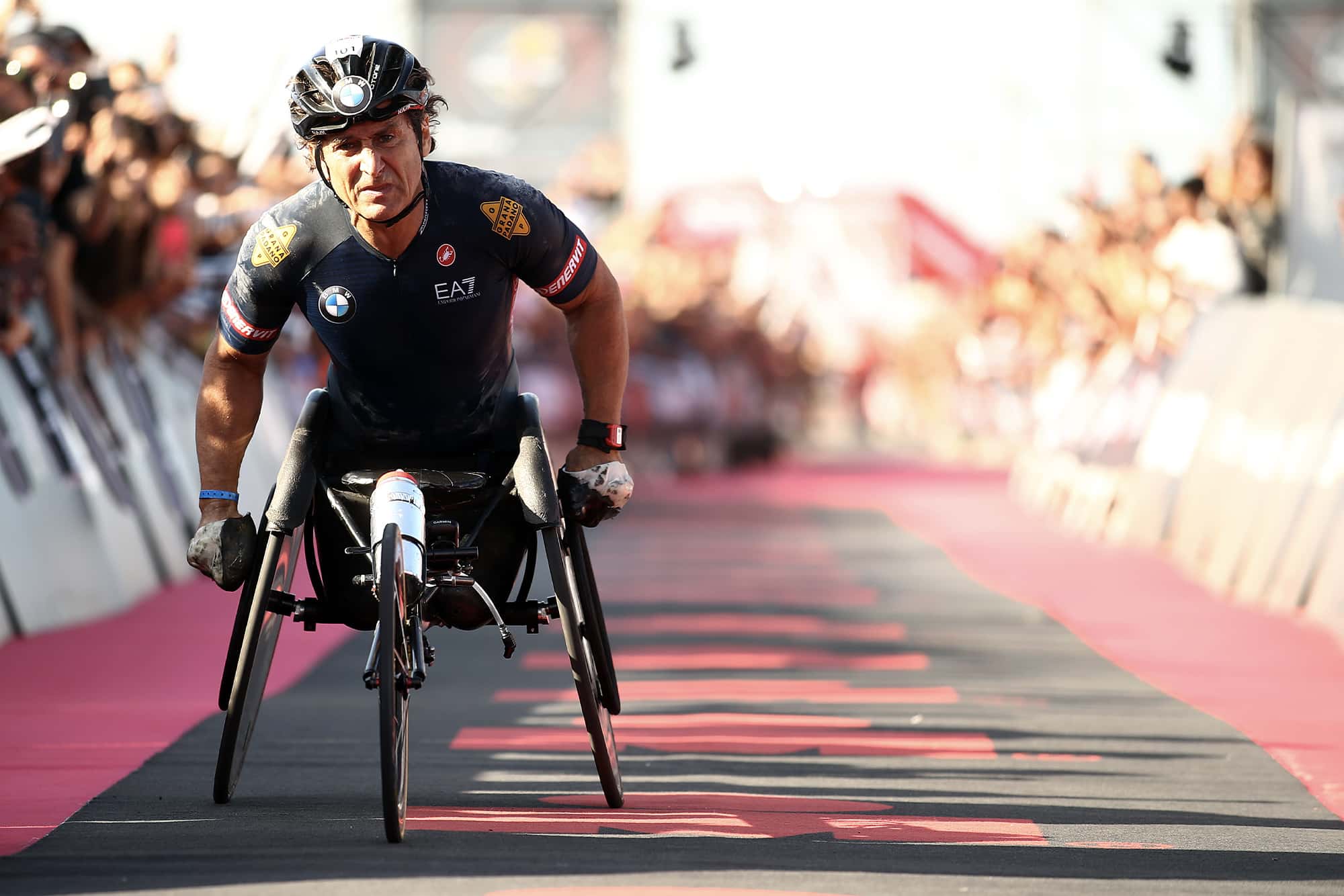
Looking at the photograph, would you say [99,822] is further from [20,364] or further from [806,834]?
[20,364]

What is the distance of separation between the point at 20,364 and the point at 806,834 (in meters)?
6.77

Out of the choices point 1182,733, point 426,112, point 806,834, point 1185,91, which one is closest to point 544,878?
point 806,834

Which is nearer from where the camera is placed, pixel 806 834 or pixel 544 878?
pixel 544 878

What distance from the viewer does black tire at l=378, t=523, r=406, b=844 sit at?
17.5ft

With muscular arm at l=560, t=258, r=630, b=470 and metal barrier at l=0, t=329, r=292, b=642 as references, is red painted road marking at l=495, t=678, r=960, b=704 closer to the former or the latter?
muscular arm at l=560, t=258, r=630, b=470

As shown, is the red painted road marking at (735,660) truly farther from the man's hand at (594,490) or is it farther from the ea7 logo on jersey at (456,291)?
the ea7 logo on jersey at (456,291)

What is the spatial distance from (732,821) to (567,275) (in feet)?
4.91

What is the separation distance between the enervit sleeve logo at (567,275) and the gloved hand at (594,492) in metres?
0.49

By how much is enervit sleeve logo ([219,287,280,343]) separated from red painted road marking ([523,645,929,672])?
12.4 feet

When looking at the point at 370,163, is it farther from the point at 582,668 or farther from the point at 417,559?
the point at 582,668

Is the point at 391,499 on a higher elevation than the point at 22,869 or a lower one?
higher

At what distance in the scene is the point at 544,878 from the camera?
505 centimetres

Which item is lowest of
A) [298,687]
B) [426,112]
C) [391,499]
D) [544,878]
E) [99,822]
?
[298,687]

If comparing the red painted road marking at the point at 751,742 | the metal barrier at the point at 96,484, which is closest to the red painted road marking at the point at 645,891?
the red painted road marking at the point at 751,742
